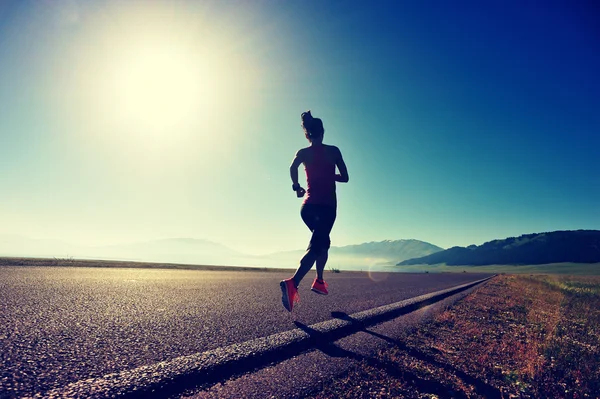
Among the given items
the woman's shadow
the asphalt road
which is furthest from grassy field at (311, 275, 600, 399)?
the asphalt road

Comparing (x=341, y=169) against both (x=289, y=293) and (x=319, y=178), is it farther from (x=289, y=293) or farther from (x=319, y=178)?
(x=289, y=293)

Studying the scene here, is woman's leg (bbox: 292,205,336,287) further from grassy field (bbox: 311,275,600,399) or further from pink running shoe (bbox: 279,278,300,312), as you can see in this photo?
grassy field (bbox: 311,275,600,399)

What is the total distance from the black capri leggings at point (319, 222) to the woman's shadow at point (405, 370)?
43.9 inches

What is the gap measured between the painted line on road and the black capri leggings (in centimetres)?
123

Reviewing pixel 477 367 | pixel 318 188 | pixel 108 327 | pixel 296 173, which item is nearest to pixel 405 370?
pixel 477 367

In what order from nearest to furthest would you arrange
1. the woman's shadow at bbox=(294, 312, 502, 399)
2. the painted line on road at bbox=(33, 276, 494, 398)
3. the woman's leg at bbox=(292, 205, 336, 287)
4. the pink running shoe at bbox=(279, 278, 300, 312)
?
1. the painted line on road at bbox=(33, 276, 494, 398)
2. the woman's shadow at bbox=(294, 312, 502, 399)
3. the pink running shoe at bbox=(279, 278, 300, 312)
4. the woman's leg at bbox=(292, 205, 336, 287)

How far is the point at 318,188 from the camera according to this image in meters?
3.62

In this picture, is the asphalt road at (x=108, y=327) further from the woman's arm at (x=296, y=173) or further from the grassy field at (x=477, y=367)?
the woman's arm at (x=296, y=173)

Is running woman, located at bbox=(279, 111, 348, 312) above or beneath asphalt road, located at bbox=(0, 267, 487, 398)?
above

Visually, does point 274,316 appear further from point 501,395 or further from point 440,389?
point 501,395

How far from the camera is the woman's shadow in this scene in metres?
1.46

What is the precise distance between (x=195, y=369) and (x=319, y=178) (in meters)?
2.60

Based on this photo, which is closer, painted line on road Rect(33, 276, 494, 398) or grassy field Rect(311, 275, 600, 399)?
painted line on road Rect(33, 276, 494, 398)

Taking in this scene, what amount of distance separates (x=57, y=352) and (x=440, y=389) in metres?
2.03
